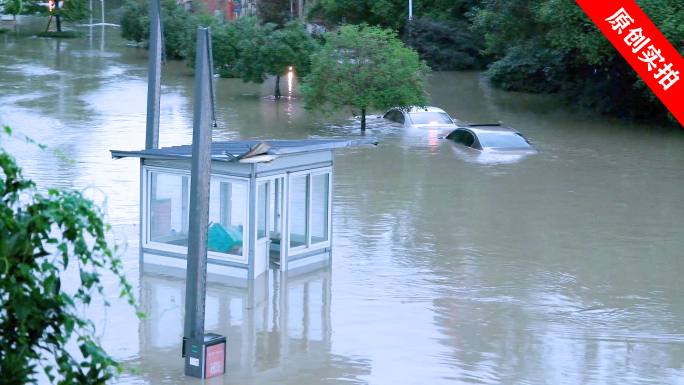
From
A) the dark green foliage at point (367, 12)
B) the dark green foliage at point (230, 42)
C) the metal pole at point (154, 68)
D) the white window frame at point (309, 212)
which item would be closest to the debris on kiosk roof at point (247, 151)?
the white window frame at point (309, 212)

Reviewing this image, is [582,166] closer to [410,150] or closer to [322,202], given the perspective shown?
[410,150]

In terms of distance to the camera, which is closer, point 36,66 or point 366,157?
point 366,157

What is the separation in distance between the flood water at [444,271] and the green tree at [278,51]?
4953 mm

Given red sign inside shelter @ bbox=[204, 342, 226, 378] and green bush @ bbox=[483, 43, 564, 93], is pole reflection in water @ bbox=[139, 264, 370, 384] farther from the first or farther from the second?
green bush @ bbox=[483, 43, 564, 93]

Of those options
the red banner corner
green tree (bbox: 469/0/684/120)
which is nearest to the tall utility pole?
the red banner corner

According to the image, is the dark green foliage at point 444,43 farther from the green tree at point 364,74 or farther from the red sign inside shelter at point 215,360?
the red sign inside shelter at point 215,360

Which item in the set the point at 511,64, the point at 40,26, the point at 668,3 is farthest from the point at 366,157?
the point at 40,26

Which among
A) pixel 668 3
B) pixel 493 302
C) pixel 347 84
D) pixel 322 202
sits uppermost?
pixel 668 3

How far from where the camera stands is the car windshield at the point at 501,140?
24719 mm

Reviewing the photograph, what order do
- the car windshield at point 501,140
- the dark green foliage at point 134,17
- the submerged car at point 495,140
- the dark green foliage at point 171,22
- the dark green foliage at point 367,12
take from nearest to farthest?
1. the submerged car at point 495,140
2. the car windshield at point 501,140
3. the dark green foliage at point 171,22
4. the dark green foliage at point 367,12
5. the dark green foliage at point 134,17

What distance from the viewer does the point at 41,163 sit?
21500mm

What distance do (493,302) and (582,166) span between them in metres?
12.6

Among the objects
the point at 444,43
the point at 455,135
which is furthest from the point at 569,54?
the point at 444,43

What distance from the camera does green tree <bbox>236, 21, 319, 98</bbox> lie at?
111 ft
